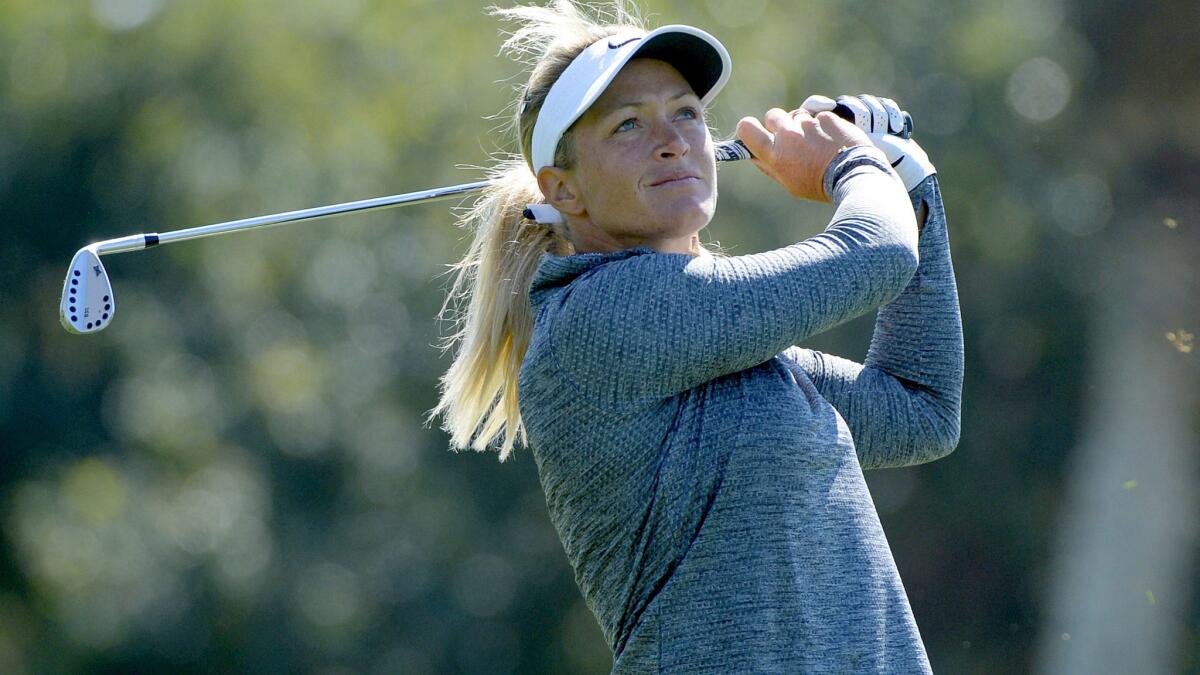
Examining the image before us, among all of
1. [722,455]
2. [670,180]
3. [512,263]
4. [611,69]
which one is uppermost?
[611,69]

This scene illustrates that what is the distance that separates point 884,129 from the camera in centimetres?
282

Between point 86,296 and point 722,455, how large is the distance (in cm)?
147

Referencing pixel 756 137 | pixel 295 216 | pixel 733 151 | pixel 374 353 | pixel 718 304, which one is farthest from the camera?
pixel 374 353

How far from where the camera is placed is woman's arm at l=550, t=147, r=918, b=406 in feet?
7.63

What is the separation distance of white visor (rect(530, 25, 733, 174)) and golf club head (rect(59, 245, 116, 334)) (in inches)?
38.3

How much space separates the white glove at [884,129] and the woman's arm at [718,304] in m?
0.35

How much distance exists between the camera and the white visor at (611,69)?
8.68 feet

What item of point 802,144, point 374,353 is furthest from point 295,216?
point 374,353

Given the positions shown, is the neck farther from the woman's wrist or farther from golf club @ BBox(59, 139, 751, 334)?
golf club @ BBox(59, 139, 751, 334)

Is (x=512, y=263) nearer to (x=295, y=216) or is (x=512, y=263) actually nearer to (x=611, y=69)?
(x=611, y=69)

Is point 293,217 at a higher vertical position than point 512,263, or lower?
higher

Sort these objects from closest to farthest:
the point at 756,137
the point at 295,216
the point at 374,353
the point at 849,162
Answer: the point at 849,162, the point at 756,137, the point at 295,216, the point at 374,353

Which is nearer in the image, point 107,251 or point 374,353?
point 107,251

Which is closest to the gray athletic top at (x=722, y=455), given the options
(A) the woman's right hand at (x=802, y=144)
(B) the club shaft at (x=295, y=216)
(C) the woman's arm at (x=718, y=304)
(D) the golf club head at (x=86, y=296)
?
(C) the woman's arm at (x=718, y=304)
